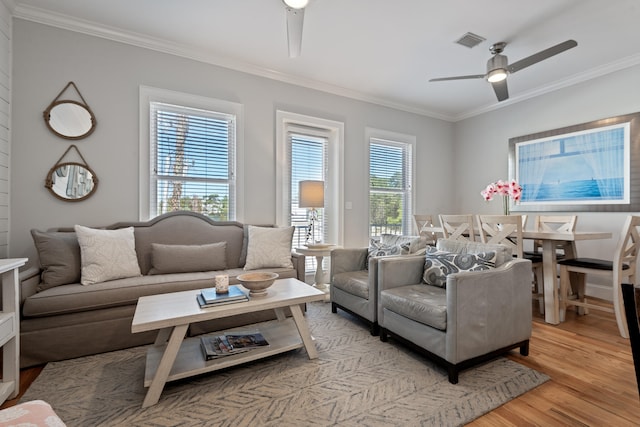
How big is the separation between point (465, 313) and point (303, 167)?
110 inches

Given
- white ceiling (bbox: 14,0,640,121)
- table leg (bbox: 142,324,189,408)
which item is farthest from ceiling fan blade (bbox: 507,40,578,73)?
table leg (bbox: 142,324,189,408)

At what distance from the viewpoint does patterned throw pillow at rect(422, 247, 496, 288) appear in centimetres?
219

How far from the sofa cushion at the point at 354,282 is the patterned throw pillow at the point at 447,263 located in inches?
20.2

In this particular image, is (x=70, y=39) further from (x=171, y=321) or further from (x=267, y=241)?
(x=171, y=321)

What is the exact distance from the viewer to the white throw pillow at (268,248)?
10.0 feet

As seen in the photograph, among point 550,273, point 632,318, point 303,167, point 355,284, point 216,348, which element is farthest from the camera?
point 303,167

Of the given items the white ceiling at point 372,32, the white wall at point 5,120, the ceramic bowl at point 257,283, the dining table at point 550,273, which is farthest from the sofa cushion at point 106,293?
the dining table at point 550,273

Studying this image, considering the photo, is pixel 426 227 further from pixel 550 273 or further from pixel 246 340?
pixel 246 340

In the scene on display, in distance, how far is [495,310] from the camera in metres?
2.00

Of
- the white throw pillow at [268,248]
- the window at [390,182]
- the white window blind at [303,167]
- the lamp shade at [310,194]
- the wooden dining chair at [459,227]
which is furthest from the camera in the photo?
the window at [390,182]

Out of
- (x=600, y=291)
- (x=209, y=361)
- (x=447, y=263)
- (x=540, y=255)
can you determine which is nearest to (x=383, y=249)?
(x=447, y=263)

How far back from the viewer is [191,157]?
3.38 m

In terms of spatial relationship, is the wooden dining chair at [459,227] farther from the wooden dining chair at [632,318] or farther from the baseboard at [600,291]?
the wooden dining chair at [632,318]

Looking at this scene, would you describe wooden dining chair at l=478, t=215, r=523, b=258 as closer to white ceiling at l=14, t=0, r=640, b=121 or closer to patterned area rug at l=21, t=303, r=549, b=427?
patterned area rug at l=21, t=303, r=549, b=427
